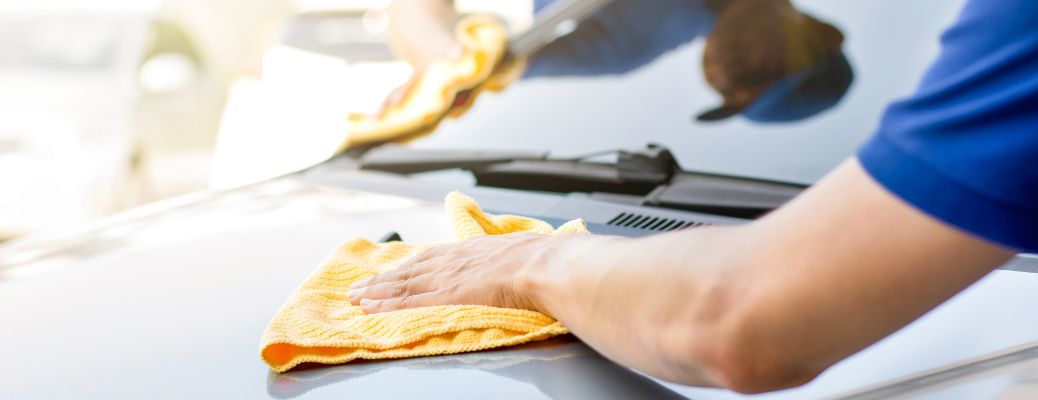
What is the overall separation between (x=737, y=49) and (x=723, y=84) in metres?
0.06

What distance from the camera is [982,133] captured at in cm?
62

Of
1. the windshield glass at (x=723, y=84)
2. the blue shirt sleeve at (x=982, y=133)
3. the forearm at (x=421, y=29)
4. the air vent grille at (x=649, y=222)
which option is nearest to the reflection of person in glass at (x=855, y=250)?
the blue shirt sleeve at (x=982, y=133)

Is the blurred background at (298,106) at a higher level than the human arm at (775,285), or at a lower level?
→ higher

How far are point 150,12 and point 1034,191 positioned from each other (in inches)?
235

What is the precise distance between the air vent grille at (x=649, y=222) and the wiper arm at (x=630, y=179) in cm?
6

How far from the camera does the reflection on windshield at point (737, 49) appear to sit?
65.5 inches

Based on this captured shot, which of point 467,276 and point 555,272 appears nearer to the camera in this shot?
point 555,272

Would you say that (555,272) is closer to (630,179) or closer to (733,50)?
(630,179)

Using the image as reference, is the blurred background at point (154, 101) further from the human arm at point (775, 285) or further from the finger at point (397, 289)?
the human arm at point (775, 285)

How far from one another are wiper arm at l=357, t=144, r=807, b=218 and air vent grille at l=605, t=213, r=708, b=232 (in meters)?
0.06

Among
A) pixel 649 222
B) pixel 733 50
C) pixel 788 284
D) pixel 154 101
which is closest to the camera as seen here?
pixel 788 284

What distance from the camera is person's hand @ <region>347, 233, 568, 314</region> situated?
1.11 m

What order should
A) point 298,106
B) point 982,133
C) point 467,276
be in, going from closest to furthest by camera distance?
point 982,133 → point 467,276 → point 298,106

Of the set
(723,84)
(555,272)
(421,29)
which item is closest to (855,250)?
(555,272)
